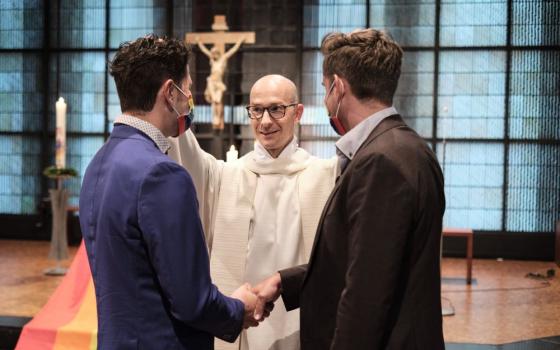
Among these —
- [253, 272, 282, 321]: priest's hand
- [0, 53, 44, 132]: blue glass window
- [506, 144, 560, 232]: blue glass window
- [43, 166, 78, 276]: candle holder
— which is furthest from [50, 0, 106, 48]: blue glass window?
[253, 272, 282, 321]: priest's hand

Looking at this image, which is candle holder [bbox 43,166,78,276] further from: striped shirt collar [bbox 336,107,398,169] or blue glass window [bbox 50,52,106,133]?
striped shirt collar [bbox 336,107,398,169]

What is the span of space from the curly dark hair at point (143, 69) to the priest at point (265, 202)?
3.05ft

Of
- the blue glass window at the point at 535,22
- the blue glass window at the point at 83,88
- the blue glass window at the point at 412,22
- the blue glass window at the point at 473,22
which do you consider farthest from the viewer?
the blue glass window at the point at 83,88

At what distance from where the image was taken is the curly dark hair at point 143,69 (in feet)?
6.13

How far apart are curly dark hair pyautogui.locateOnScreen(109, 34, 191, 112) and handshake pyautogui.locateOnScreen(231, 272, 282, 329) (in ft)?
2.25

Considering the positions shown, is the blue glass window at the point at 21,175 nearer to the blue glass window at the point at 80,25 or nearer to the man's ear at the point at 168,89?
the blue glass window at the point at 80,25

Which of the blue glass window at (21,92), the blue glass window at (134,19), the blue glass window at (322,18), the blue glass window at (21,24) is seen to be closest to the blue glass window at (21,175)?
the blue glass window at (21,92)

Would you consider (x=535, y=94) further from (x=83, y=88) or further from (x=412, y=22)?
(x=83, y=88)

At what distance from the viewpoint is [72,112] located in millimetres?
10188

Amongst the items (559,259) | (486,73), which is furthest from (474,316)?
(486,73)

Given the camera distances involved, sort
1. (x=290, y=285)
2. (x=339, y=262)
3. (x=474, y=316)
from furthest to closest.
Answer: (x=474, y=316), (x=290, y=285), (x=339, y=262)

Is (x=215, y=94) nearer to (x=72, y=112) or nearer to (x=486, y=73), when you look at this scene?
(x=72, y=112)

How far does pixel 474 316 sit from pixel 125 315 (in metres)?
4.80

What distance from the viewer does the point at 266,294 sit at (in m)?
2.40
